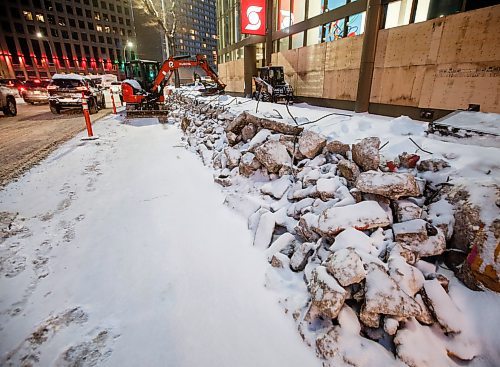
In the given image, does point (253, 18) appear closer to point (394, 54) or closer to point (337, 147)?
point (394, 54)

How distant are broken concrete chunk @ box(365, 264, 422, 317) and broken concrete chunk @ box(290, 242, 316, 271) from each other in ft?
2.22

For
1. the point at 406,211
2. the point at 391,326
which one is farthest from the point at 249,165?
the point at 391,326

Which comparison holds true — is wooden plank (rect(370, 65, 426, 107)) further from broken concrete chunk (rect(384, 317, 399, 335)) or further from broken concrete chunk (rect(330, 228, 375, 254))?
broken concrete chunk (rect(384, 317, 399, 335))

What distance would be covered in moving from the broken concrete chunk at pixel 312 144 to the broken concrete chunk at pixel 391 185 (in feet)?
4.20

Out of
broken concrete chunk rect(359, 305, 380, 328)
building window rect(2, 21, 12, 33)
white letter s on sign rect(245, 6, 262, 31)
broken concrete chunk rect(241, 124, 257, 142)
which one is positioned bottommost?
broken concrete chunk rect(359, 305, 380, 328)

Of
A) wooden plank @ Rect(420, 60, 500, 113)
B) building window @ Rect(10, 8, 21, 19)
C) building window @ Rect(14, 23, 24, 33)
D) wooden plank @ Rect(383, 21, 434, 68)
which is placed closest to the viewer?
wooden plank @ Rect(420, 60, 500, 113)

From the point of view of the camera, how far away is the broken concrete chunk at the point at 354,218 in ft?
7.98

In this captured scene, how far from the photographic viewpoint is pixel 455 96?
6.68 meters

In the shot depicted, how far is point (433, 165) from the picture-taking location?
2.77 meters

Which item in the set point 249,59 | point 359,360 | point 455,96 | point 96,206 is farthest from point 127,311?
point 249,59

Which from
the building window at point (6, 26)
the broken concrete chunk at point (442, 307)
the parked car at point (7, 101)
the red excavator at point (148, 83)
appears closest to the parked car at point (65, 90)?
the parked car at point (7, 101)

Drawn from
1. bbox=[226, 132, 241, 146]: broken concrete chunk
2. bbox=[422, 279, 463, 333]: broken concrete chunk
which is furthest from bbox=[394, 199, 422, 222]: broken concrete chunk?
bbox=[226, 132, 241, 146]: broken concrete chunk

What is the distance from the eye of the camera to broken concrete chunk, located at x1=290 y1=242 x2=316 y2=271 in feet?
8.36

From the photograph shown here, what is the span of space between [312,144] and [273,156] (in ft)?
2.16
